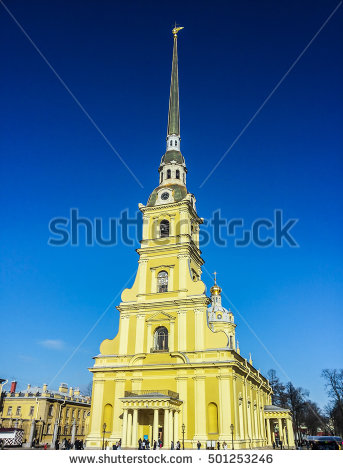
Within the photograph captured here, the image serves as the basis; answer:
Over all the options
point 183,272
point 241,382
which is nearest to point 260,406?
point 241,382

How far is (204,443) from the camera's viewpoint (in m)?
28.1

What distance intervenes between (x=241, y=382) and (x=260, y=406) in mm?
9391

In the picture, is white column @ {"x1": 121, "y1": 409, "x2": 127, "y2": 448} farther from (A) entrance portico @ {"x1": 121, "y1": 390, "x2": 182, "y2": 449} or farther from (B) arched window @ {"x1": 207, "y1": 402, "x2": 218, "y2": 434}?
(B) arched window @ {"x1": 207, "y1": 402, "x2": 218, "y2": 434}

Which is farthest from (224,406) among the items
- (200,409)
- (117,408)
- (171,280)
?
(171,280)

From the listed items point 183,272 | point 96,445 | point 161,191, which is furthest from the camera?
point 161,191

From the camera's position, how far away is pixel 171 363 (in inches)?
1240

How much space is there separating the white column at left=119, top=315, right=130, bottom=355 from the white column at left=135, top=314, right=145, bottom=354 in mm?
1042

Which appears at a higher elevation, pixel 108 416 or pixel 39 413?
pixel 39 413

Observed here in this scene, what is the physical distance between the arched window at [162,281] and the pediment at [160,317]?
246 centimetres

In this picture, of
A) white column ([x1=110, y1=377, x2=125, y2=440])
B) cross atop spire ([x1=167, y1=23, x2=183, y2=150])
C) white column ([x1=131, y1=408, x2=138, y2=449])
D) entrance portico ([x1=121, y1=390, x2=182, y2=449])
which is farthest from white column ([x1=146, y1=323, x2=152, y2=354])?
cross atop spire ([x1=167, y1=23, x2=183, y2=150])

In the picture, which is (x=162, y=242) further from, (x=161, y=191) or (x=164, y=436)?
(x=164, y=436)

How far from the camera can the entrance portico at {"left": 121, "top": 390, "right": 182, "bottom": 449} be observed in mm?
27859

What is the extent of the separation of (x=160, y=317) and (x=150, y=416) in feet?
25.4

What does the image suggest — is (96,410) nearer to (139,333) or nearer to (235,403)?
(139,333)
